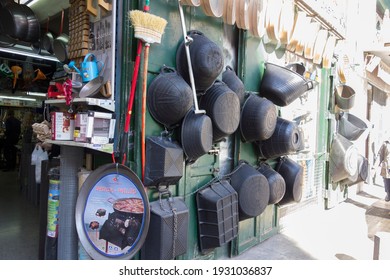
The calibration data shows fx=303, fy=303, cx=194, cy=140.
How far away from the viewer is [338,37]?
241 inches

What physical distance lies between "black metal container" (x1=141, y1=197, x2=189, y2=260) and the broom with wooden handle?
0.39 m

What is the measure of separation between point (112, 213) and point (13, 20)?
11.4 ft

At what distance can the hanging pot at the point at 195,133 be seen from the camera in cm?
275

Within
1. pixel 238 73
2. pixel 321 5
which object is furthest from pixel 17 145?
pixel 321 5

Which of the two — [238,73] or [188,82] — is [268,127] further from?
[188,82]

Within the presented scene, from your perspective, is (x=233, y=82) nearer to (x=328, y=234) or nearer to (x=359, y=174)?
(x=328, y=234)

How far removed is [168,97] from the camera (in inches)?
103

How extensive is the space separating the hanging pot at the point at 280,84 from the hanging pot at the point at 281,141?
323 mm

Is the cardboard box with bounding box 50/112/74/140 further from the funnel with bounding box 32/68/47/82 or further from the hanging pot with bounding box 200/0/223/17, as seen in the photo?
the funnel with bounding box 32/68/47/82

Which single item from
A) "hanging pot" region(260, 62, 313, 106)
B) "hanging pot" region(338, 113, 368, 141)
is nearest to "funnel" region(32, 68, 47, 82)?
"hanging pot" region(260, 62, 313, 106)

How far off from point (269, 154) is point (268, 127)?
58 cm

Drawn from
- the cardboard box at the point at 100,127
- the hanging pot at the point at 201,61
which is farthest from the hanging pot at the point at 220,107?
the cardboard box at the point at 100,127

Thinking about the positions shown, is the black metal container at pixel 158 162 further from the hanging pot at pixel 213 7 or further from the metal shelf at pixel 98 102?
the hanging pot at pixel 213 7

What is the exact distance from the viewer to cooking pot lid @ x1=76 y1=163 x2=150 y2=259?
7.96ft
